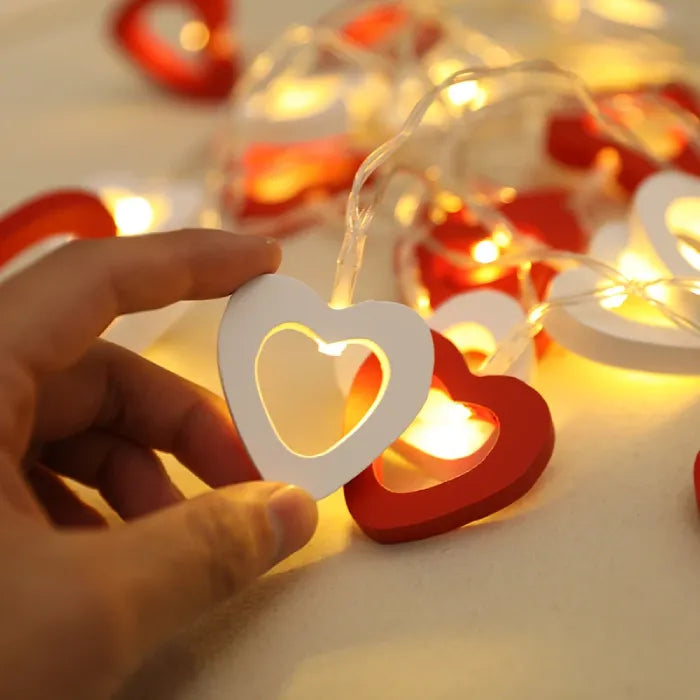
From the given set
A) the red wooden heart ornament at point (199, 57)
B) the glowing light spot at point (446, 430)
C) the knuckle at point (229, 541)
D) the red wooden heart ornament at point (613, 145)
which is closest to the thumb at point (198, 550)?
the knuckle at point (229, 541)

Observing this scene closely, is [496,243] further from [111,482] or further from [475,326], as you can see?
→ [111,482]

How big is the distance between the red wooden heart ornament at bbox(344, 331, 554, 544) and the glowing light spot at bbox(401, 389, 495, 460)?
2cm

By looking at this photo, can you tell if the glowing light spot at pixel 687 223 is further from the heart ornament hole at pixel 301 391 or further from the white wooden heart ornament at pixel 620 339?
the heart ornament hole at pixel 301 391

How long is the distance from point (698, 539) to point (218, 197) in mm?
577

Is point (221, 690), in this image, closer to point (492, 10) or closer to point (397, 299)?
point (397, 299)

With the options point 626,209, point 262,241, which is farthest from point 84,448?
point 626,209

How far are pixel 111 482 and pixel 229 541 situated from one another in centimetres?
18

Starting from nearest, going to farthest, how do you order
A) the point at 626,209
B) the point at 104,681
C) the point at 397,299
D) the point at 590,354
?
the point at 104,681 → the point at 590,354 → the point at 397,299 → the point at 626,209

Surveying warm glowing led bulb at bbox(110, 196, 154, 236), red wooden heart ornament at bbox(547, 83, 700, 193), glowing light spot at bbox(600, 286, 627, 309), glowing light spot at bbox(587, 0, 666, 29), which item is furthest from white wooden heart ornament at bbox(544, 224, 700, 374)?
glowing light spot at bbox(587, 0, 666, 29)

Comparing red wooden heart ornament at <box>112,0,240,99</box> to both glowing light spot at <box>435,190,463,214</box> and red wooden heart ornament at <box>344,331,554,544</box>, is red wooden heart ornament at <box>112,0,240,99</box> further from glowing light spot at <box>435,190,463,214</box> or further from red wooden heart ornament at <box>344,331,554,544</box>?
red wooden heart ornament at <box>344,331,554,544</box>

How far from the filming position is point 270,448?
0.54 metres

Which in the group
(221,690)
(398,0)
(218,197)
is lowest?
(221,690)

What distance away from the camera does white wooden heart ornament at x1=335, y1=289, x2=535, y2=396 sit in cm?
66

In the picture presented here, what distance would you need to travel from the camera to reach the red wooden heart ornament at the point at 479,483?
0.55m
